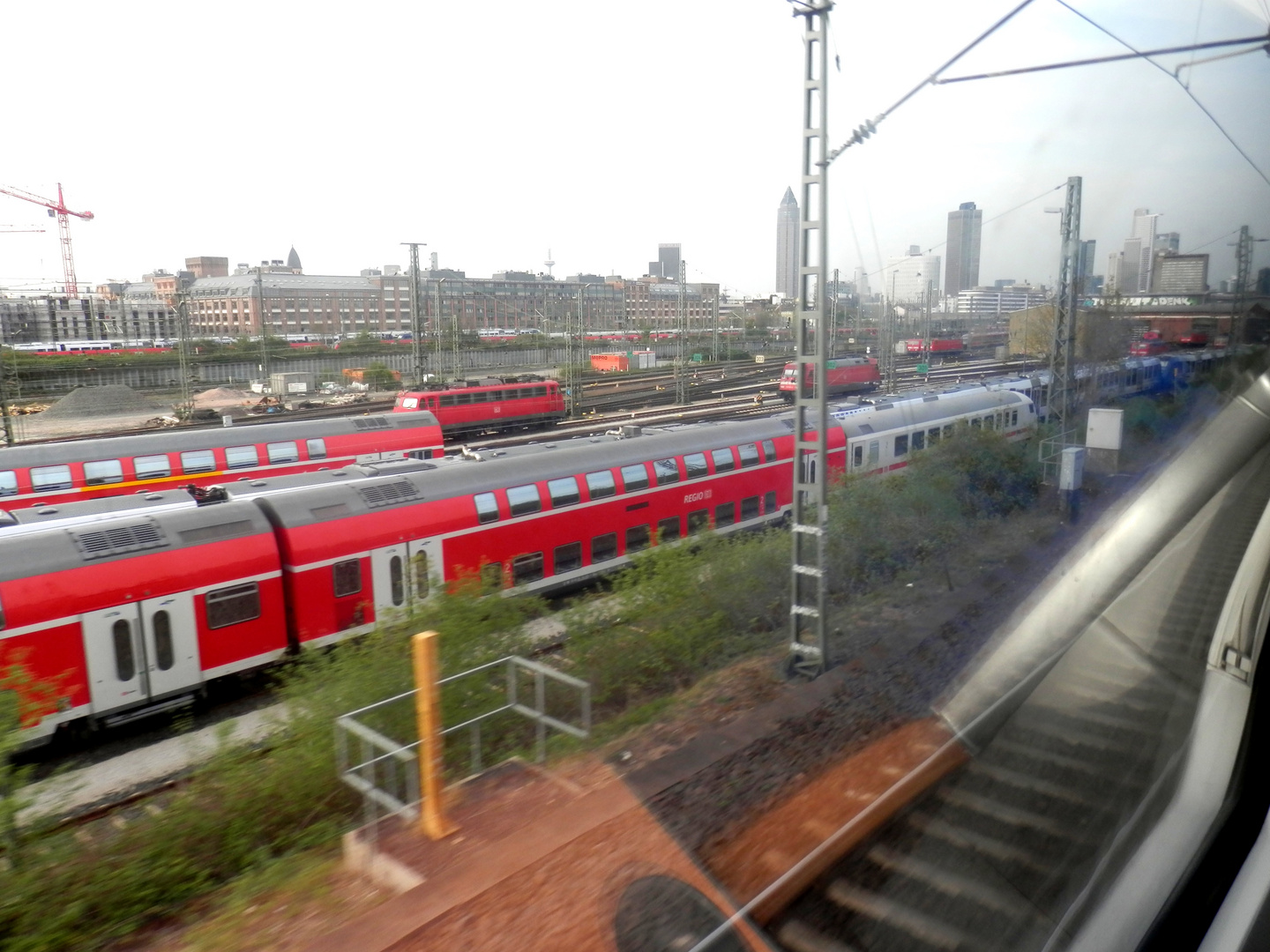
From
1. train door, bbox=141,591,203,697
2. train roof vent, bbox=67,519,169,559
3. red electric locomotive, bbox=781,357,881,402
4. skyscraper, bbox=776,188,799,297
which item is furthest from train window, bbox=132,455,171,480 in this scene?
skyscraper, bbox=776,188,799,297

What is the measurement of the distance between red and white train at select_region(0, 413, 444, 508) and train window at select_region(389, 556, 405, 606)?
4.29 m

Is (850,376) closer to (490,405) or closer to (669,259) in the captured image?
(669,259)

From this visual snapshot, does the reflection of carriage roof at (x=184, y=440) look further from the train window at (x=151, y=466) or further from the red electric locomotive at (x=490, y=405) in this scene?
the red electric locomotive at (x=490, y=405)

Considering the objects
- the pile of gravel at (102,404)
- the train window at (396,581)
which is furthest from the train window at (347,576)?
the pile of gravel at (102,404)

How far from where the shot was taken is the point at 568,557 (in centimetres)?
841

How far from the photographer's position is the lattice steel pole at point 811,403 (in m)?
3.97

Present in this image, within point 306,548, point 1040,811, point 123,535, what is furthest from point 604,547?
point 1040,811

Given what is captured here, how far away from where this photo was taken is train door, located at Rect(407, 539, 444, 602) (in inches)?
283

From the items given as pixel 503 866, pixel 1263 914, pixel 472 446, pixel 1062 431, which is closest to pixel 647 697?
pixel 503 866

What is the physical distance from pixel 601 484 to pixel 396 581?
2.37m

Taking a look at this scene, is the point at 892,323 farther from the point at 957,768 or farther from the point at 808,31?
the point at 957,768

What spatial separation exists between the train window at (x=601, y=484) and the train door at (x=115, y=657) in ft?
13.5

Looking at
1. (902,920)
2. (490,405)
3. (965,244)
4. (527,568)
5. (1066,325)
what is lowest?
A: (527,568)

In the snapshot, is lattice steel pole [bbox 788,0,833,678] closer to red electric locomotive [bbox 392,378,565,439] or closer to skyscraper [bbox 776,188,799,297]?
skyscraper [bbox 776,188,799,297]
